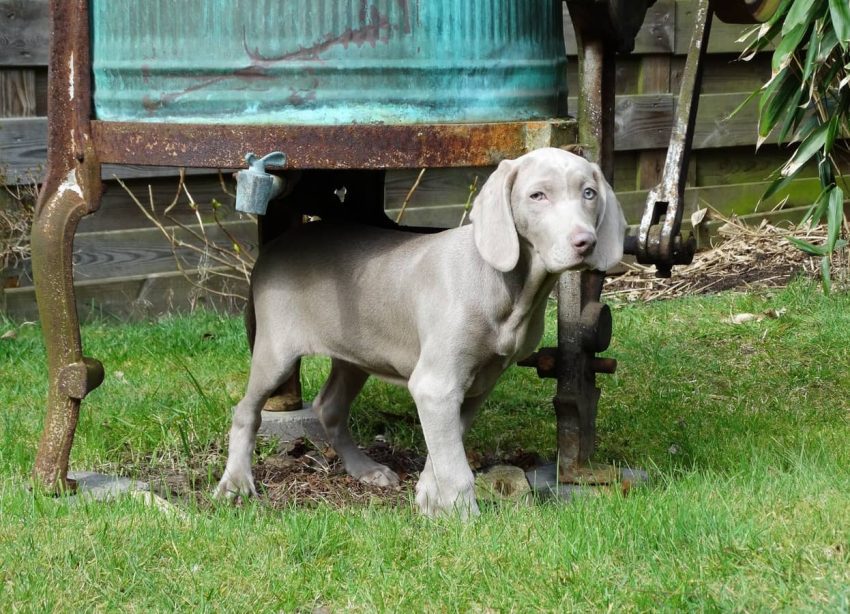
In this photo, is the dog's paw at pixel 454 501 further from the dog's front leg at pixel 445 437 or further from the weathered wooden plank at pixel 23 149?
the weathered wooden plank at pixel 23 149

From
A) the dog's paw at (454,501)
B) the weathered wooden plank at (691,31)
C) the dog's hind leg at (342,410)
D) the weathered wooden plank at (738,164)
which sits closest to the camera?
the dog's paw at (454,501)

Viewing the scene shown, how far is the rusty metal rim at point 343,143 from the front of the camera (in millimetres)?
2846

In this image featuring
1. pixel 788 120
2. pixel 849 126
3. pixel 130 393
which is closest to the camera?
pixel 130 393

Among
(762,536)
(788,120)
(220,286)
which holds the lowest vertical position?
(220,286)

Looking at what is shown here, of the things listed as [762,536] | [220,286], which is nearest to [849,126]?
[220,286]

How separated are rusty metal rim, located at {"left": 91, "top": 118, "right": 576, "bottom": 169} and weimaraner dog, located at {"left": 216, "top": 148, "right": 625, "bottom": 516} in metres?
0.07

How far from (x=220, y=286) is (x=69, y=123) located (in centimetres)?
329

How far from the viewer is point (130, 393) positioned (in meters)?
4.57

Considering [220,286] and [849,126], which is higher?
[849,126]

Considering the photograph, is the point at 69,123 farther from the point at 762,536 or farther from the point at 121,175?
the point at 121,175

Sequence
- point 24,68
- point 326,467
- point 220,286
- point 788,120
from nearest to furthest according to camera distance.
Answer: point 326,467 < point 788,120 < point 24,68 < point 220,286

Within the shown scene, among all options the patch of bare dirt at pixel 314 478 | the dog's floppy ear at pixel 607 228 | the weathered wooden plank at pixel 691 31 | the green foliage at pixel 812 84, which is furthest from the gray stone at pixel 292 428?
the weathered wooden plank at pixel 691 31

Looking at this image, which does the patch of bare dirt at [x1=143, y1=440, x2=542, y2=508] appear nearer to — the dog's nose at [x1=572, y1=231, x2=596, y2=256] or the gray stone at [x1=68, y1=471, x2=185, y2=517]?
the gray stone at [x1=68, y1=471, x2=185, y2=517]

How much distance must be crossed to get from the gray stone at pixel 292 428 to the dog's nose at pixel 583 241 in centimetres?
150
